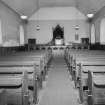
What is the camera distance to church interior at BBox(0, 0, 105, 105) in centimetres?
288

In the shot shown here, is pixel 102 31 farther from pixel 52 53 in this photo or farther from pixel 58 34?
pixel 58 34

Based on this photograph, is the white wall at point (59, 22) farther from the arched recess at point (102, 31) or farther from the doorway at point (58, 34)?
the arched recess at point (102, 31)

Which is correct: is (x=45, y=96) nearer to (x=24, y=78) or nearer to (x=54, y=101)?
(x=54, y=101)

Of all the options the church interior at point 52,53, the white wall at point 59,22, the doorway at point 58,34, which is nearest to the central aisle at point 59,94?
the church interior at point 52,53

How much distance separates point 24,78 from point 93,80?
107cm

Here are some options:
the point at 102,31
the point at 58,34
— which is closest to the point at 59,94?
the point at 102,31

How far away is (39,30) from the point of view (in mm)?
16594

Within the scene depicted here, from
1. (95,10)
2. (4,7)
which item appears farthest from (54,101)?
(95,10)

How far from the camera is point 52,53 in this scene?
591 inches

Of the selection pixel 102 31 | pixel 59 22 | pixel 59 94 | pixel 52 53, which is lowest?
pixel 59 94

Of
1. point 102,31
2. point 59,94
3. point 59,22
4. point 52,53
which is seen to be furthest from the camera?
point 59,22

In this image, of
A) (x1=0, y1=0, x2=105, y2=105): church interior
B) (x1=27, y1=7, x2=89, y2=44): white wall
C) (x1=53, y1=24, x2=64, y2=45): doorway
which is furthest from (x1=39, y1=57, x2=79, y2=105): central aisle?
(x1=27, y1=7, x2=89, y2=44): white wall

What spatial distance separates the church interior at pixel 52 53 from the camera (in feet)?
9.46

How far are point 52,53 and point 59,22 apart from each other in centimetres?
328
